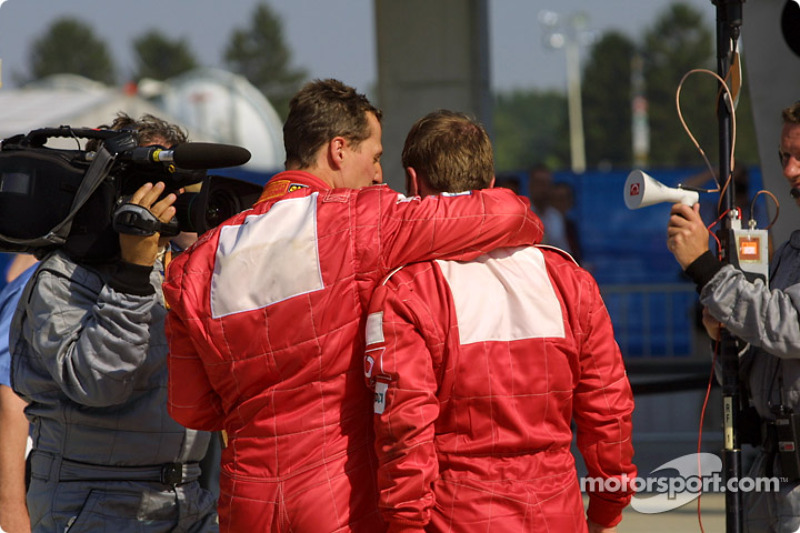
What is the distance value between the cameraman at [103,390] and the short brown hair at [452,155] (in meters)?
0.70

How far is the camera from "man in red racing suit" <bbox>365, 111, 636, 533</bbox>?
2.27 m

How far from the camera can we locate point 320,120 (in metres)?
2.67

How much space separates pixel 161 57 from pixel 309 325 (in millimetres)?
82831

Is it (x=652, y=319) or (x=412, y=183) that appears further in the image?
(x=652, y=319)

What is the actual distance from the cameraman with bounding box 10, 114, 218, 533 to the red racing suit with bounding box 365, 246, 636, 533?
72 centimetres

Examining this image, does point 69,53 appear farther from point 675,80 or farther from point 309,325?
point 309,325

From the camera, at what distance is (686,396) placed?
8.37m

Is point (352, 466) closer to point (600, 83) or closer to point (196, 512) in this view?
point (196, 512)

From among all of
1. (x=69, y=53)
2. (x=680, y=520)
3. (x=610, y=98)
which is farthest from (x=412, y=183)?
(x=69, y=53)

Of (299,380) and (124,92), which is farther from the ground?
(124,92)

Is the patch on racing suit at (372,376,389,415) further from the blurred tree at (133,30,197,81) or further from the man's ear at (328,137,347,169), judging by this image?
the blurred tree at (133,30,197,81)

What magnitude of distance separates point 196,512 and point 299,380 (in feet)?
2.70

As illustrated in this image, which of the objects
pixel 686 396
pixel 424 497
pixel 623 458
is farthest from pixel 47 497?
pixel 686 396

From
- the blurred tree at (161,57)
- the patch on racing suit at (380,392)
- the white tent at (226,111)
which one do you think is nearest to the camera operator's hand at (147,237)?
the patch on racing suit at (380,392)
